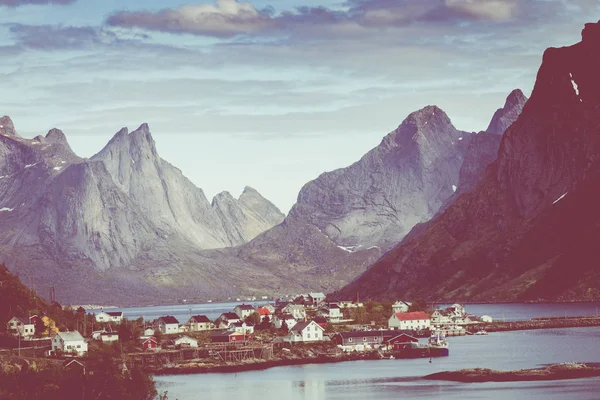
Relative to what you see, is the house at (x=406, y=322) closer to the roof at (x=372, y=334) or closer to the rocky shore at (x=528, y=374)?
the roof at (x=372, y=334)

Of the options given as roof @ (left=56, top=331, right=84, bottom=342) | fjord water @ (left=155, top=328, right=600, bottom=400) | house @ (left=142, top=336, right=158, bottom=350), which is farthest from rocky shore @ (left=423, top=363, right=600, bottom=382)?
house @ (left=142, top=336, right=158, bottom=350)

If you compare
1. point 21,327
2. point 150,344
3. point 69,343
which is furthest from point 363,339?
point 21,327

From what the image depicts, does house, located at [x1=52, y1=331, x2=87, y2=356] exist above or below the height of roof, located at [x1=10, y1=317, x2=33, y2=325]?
below

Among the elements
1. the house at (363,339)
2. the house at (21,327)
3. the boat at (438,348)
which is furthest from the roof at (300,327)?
the house at (21,327)

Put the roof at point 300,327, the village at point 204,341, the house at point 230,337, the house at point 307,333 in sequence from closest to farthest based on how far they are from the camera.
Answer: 1. the village at point 204,341
2. the house at point 230,337
3. the house at point 307,333
4. the roof at point 300,327

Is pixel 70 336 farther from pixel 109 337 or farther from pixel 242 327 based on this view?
pixel 242 327

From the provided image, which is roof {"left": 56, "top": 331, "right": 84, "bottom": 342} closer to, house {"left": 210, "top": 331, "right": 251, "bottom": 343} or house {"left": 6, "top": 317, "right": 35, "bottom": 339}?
house {"left": 6, "top": 317, "right": 35, "bottom": 339}

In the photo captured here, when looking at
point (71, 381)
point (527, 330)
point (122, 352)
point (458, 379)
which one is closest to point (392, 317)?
point (527, 330)
